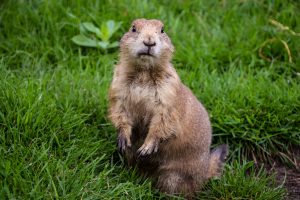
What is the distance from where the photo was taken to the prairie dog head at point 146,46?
4.15 meters

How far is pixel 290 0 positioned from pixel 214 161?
283cm

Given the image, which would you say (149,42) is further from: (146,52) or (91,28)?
(91,28)

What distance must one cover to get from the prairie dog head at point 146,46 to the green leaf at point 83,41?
1.69 metres

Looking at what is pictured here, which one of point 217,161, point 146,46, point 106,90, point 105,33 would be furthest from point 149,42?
point 105,33

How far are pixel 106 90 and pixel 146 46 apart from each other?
4.79 ft

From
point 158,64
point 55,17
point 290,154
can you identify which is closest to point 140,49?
point 158,64

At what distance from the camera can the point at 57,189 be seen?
3988mm

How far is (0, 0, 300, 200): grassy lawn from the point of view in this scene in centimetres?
428

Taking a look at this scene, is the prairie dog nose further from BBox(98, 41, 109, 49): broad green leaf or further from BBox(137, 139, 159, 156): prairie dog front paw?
BBox(98, 41, 109, 49): broad green leaf

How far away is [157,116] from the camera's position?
4.40 m

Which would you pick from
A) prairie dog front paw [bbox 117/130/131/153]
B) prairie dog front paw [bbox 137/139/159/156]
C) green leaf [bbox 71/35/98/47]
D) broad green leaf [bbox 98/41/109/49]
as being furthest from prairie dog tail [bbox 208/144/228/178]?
green leaf [bbox 71/35/98/47]

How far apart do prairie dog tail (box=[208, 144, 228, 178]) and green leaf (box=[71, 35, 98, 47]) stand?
199 centimetres

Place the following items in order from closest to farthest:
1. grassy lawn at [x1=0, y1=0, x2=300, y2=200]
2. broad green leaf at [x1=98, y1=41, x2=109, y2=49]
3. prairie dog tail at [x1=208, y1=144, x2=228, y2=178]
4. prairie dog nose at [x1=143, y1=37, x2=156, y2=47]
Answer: prairie dog nose at [x1=143, y1=37, x2=156, y2=47] < grassy lawn at [x1=0, y1=0, x2=300, y2=200] < prairie dog tail at [x1=208, y1=144, x2=228, y2=178] < broad green leaf at [x1=98, y1=41, x2=109, y2=49]

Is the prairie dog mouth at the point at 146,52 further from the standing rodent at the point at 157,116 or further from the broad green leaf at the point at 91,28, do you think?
the broad green leaf at the point at 91,28
